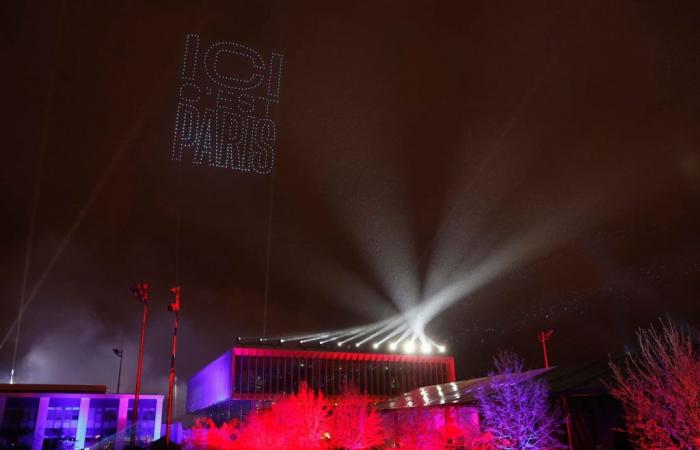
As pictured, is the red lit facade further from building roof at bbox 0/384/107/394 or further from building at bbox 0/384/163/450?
building roof at bbox 0/384/107/394

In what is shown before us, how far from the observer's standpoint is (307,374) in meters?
88.1

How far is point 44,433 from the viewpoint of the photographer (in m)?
83.0

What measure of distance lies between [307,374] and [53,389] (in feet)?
137

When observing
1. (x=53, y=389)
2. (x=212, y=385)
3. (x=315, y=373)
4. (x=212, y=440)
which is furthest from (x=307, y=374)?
(x=212, y=440)

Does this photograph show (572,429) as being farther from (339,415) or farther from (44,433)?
(44,433)

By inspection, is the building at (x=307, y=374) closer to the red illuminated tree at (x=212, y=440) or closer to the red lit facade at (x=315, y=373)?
the red lit facade at (x=315, y=373)

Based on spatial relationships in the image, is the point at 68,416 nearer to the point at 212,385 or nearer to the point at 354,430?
the point at 212,385

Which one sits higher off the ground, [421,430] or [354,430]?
[354,430]

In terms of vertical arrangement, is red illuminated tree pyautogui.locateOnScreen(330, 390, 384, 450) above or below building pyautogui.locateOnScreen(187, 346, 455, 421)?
below

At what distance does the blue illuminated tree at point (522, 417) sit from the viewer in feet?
83.2

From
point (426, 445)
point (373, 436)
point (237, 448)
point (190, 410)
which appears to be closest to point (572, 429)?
point (426, 445)

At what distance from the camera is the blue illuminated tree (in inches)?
998

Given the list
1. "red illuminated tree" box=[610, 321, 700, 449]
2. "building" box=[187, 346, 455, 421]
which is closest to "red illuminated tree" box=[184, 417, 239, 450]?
"red illuminated tree" box=[610, 321, 700, 449]

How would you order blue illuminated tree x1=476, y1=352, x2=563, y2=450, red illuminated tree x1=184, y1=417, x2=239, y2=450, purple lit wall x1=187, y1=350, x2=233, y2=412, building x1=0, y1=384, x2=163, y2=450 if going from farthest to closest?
purple lit wall x1=187, y1=350, x2=233, y2=412, building x1=0, y1=384, x2=163, y2=450, red illuminated tree x1=184, y1=417, x2=239, y2=450, blue illuminated tree x1=476, y1=352, x2=563, y2=450
